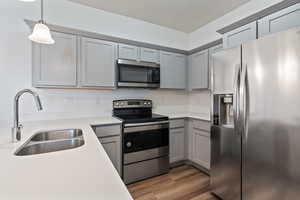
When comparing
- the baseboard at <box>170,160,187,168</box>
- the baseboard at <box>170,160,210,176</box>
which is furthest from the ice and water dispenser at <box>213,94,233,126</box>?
the baseboard at <box>170,160,187,168</box>

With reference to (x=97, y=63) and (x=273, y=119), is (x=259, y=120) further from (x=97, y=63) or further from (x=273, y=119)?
(x=97, y=63)

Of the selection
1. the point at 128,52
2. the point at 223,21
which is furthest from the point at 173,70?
the point at 223,21

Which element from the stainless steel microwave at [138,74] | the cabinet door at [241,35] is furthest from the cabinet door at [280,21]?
the stainless steel microwave at [138,74]

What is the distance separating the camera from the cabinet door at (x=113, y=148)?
6.51 ft

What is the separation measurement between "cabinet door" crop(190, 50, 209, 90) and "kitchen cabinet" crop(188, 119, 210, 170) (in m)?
0.70

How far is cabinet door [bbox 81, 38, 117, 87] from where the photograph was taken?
2.16m

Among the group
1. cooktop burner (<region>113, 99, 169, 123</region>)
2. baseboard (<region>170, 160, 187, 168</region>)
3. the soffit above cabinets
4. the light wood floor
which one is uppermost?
the soffit above cabinets

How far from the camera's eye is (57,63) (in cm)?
201

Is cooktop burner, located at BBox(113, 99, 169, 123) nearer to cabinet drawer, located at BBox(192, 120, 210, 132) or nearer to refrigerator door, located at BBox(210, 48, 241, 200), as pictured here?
cabinet drawer, located at BBox(192, 120, 210, 132)

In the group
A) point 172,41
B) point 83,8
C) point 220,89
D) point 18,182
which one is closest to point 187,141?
point 220,89

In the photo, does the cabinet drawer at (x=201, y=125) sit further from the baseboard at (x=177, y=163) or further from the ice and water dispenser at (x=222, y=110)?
the baseboard at (x=177, y=163)

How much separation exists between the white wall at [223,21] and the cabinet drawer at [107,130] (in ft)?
7.69

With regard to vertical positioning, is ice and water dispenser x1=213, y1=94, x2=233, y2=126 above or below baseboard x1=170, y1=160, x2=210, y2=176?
above

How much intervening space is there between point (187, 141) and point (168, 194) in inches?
41.6
